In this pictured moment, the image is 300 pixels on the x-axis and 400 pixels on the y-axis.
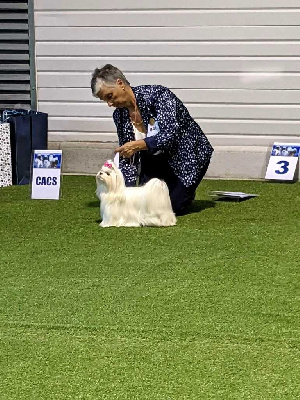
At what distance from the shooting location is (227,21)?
27.1 feet

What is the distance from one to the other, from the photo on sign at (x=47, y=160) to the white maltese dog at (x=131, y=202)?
1265 millimetres

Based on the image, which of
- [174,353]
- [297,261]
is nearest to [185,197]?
[297,261]

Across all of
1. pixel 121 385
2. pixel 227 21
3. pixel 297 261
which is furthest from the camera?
pixel 227 21

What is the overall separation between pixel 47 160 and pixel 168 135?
1.35m

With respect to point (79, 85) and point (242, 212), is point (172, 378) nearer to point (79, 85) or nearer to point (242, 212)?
point (242, 212)

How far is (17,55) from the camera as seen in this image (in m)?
8.81

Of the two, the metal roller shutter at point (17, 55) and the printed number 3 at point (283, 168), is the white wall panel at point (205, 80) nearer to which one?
the metal roller shutter at point (17, 55)

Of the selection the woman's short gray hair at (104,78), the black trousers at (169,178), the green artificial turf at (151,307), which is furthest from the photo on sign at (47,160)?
the woman's short gray hair at (104,78)

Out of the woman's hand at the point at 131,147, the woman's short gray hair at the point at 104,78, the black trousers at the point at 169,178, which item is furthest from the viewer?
the black trousers at the point at 169,178

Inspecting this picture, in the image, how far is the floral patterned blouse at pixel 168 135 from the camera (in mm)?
6262

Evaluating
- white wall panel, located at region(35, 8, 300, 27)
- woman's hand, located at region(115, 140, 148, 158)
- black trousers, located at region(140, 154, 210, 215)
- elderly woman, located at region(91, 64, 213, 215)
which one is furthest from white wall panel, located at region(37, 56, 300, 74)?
woman's hand, located at region(115, 140, 148, 158)

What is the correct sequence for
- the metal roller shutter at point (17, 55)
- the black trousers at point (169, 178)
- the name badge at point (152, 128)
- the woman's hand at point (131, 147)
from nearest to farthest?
1. the woman's hand at point (131, 147)
2. the name badge at point (152, 128)
3. the black trousers at point (169, 178)
4. the metal roller shutter at point (17, 55)

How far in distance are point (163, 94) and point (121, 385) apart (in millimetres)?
3409

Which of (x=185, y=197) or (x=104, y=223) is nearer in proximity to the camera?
(x=104, y=223)
